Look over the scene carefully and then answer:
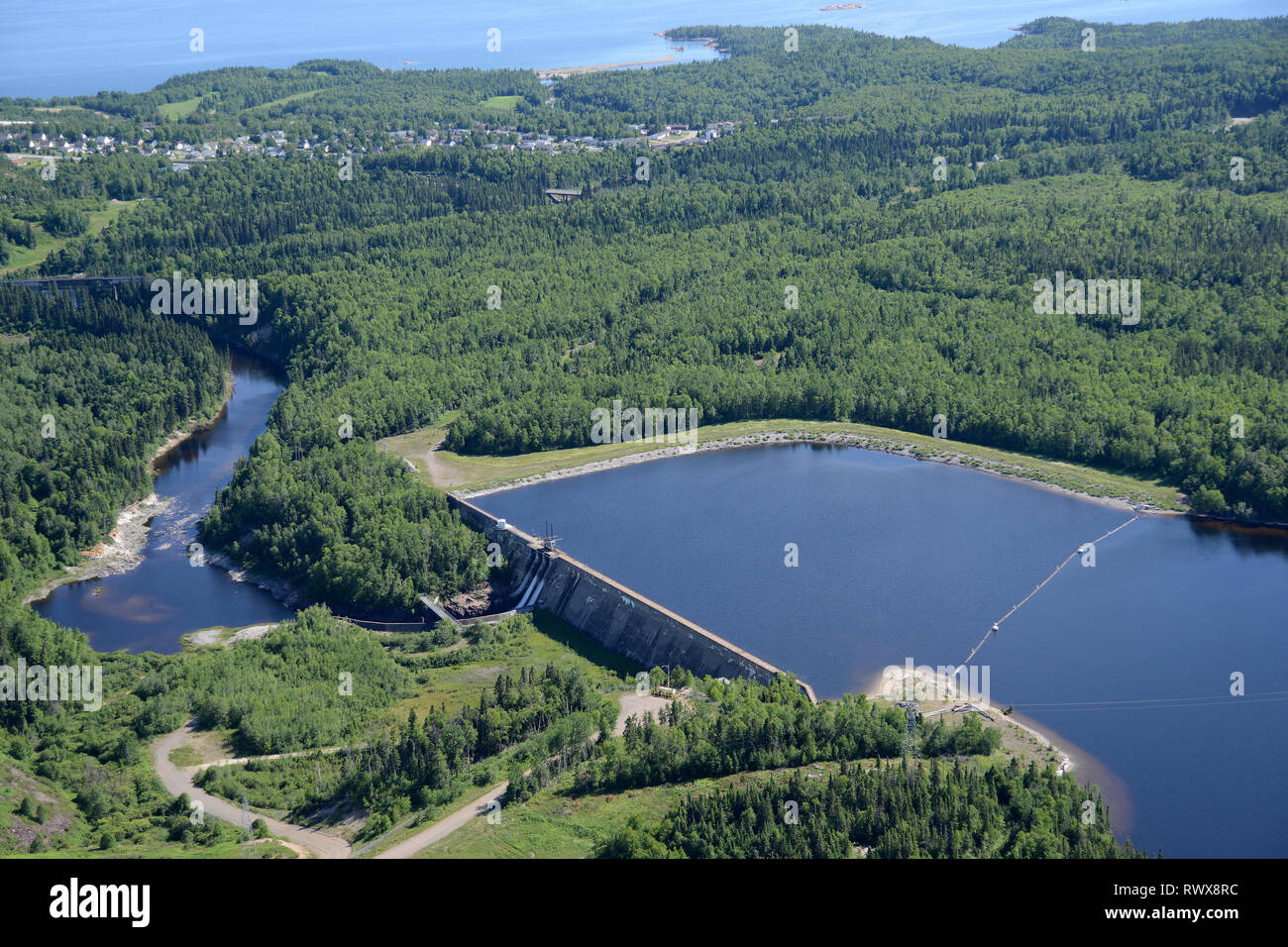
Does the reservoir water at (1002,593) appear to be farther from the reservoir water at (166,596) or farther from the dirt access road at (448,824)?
the reservoir water at (166,596)

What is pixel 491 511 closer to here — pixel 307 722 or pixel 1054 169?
pixel 307 722

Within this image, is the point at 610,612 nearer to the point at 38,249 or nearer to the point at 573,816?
the point at 573,816

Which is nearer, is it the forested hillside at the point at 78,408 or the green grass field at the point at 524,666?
the green grass field at the point at 524,666

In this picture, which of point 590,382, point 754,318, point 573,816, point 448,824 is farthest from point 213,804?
point 754,318

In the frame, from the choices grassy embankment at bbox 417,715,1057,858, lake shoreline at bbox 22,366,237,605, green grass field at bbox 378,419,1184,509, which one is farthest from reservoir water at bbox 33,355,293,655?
grassy embankment at bbox 417,715,1057,858

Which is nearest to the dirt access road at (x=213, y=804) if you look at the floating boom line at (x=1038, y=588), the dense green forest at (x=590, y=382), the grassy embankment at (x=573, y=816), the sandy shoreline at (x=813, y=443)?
the dense green forest at (x=590, y=382)

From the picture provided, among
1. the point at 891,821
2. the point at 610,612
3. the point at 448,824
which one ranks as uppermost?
the point at 610,612
